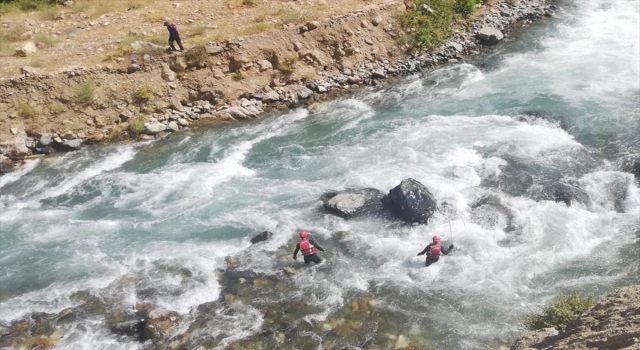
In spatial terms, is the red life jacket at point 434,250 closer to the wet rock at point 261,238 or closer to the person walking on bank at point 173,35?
the wet rock at point 261,238

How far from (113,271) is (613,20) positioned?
24.4 meters

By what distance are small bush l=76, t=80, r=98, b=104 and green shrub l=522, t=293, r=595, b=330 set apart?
16.8 metres

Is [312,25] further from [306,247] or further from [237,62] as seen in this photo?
[306,247]

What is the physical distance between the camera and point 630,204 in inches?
593

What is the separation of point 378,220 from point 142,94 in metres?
10.9

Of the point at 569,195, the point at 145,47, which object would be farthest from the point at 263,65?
the point at 569,195

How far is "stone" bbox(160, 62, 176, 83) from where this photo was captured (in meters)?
21.6

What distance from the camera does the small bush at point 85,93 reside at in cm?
2070

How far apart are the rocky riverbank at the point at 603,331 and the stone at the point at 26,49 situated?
21.4 metres

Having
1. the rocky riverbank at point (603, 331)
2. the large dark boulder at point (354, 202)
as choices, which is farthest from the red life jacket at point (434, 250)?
the rocky riverbank at point (603, 331)

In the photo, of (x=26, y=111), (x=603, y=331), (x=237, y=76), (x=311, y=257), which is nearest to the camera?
(x=603, y=331)

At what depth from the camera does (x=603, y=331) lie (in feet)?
23.7

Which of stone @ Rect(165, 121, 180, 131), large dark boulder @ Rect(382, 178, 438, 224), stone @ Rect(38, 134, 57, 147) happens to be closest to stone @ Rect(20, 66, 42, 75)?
stone @ Rect(38, 134, 57, 147)

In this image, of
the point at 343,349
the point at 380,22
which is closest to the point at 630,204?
the point at 343,349
